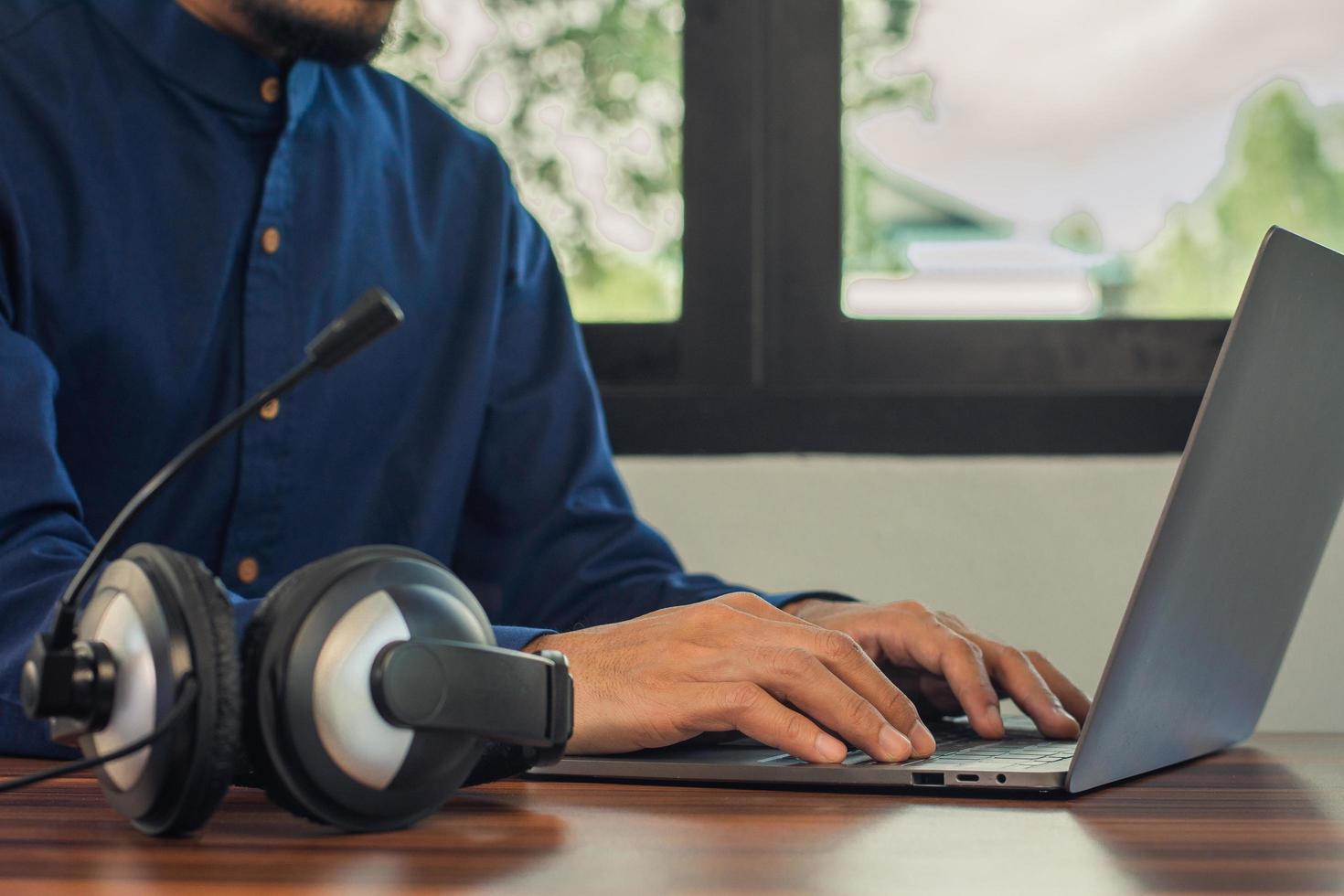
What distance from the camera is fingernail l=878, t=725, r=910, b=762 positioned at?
0.67 meters

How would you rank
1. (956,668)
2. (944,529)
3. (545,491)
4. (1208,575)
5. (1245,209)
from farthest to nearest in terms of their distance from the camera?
(1245,209) < (944,529) < (545,491) < (956,668) < (1208,575)

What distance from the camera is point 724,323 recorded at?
1688mm

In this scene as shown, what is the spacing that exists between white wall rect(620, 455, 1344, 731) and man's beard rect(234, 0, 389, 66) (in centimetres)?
52

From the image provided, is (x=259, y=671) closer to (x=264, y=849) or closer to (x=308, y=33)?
(x=264, y=849)

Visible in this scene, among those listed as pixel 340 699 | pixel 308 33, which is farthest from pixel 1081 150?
pixel 340 699

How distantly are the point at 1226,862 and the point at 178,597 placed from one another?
1.22 feet

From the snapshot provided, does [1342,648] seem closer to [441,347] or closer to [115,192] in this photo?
[441,347]

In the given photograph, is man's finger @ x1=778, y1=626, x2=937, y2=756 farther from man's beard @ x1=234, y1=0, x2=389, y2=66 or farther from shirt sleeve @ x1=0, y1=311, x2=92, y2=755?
man's beard @ x1=234, y1=0, x2=389, y2=66

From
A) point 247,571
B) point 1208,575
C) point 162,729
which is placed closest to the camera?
point 162,729

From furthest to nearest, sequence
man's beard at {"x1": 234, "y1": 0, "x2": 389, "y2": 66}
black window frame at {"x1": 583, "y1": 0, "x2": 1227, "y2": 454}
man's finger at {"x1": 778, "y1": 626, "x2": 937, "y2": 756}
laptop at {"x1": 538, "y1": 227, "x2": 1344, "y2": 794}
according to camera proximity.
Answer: black window frame at {"x1": 583, "y1": 0, "x2": 1227, "y2": 454} → man's beard at {"x1": 234, "y1": 0, "x2": 389, "y2": 66} → man's finger at {"x1": 778, "y1": 626, "x2": 937, "y2": 756} → laptop at {"x1": 538, "y1": 227, "x2": 1344, "y2": 794}

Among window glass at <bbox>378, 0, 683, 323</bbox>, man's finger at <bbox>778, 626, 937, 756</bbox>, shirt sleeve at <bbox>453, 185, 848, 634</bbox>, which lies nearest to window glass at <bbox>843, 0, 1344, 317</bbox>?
window glass at <bbox>378, 0, 683, 323</bbox>

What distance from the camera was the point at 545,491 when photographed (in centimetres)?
132

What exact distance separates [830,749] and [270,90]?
854mm

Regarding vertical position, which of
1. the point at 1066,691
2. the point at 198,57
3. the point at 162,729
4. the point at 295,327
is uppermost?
the point at 198,57
